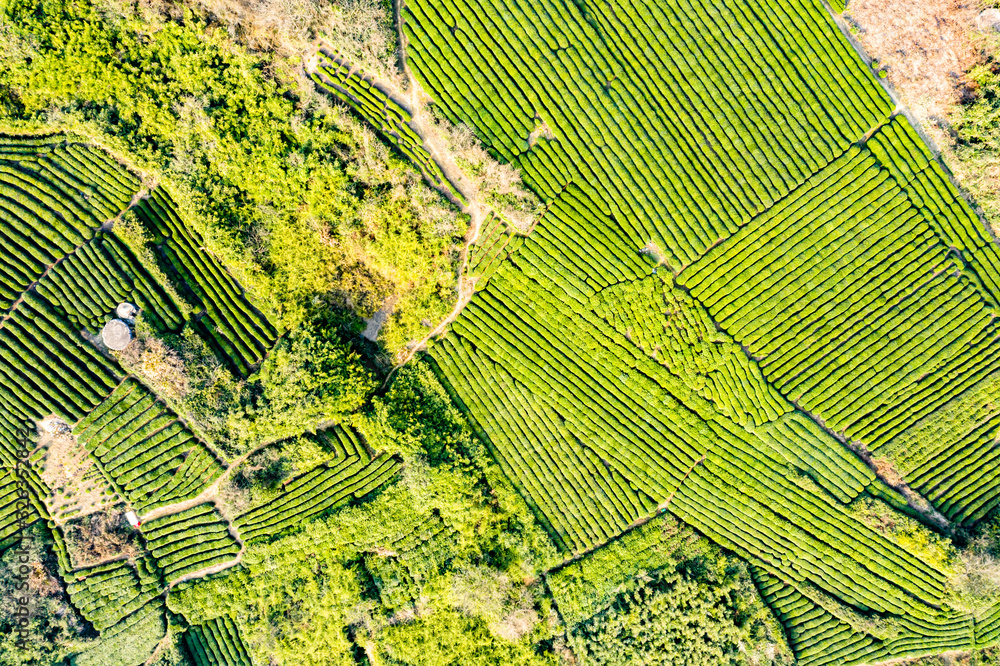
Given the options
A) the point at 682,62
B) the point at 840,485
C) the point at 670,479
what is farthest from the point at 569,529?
the point at 682,62

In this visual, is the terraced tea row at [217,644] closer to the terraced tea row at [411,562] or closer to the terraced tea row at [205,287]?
the terraced tea row at [411,562]

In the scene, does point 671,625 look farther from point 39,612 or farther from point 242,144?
point 242,144

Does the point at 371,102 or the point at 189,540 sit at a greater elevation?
the point at 371,102

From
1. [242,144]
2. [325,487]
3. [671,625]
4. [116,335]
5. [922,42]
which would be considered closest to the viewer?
[242,144]

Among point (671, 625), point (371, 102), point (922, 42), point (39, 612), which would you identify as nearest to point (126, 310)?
point (39, 612)

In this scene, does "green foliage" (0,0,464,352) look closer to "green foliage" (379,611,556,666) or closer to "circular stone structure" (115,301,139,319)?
"circular stone structure" (115,301,139,319)

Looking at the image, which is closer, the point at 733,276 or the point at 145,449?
the point at 733,276
